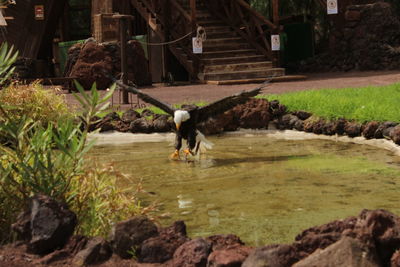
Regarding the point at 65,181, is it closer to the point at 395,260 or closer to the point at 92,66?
the point at 395,260

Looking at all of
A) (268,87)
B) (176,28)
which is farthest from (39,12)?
(268,87)

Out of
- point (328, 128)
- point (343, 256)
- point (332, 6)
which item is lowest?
point (328, 128)

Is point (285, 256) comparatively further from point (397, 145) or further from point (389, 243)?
point (397, 145)

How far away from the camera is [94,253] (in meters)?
4.07

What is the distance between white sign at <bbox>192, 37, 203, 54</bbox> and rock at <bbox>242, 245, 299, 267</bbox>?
16.2 m

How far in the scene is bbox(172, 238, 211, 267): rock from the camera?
12.5ft

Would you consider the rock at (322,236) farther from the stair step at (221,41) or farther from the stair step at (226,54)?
the stair step at (221,41)

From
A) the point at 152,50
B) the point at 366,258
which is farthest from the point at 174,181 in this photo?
the point at 152,50

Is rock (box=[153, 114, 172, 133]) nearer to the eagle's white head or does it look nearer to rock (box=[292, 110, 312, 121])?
rock (box=[292, 110, 312, 121])

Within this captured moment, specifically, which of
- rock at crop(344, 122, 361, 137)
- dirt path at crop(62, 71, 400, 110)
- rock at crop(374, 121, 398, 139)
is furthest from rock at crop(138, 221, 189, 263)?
dirt path at crop(62, 71, 400, 110)

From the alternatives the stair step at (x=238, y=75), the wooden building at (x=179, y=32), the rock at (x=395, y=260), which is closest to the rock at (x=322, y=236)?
the rock at (x=395, y=260)

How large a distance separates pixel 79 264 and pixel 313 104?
339 inches

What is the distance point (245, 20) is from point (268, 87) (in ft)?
19.8

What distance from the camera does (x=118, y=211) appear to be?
501 centimetres
